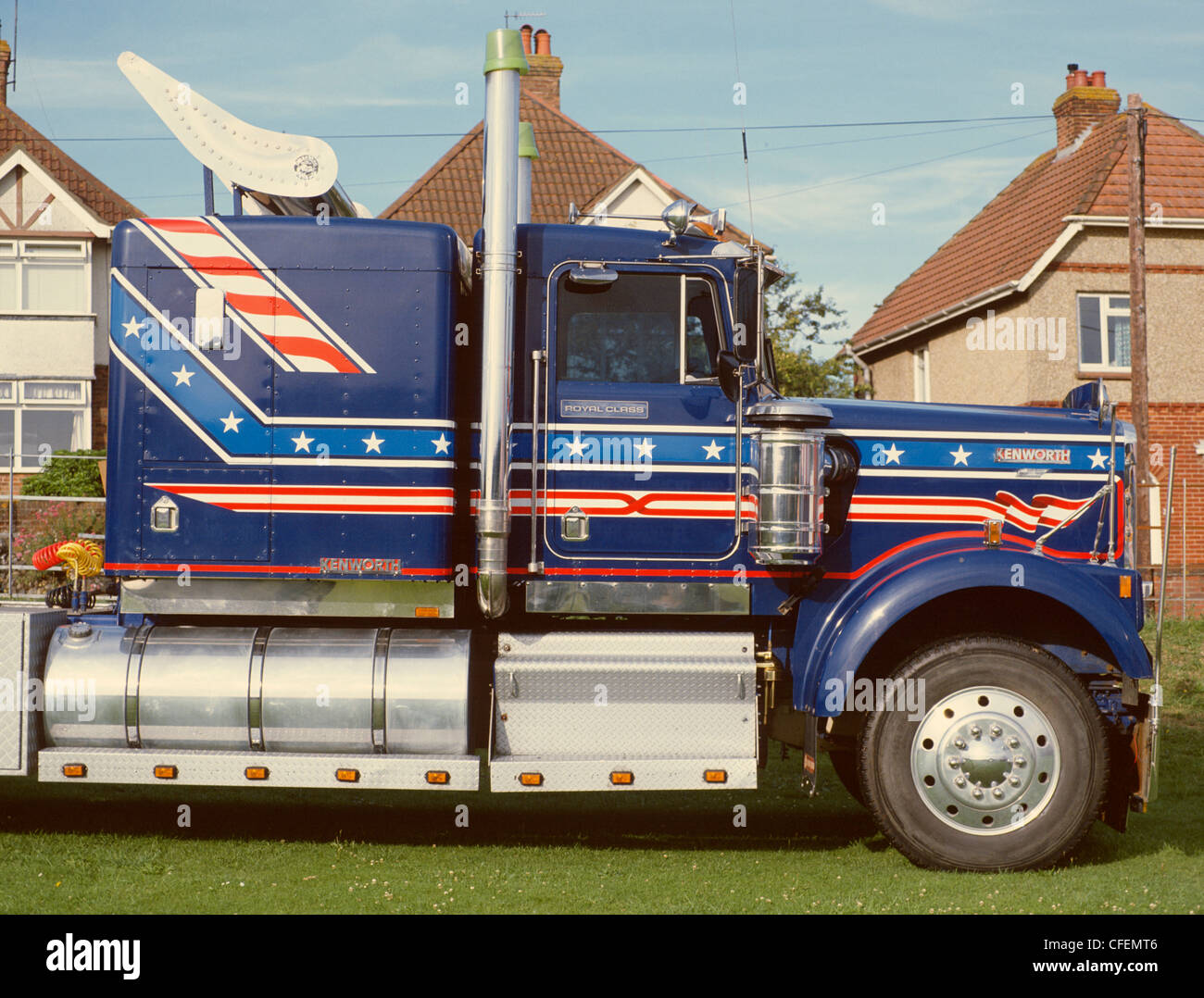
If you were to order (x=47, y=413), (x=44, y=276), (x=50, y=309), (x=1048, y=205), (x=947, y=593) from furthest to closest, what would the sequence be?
(x=44, y=276), (x=50, y=309), (x=47, y=413), (x=1048, y=205), (x=947, y=593)

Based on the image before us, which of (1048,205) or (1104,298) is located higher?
(1048,205)

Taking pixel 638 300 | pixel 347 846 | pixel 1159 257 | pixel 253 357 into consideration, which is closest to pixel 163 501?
pixel 253 357

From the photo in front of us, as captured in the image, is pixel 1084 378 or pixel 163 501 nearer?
pixel 163 501

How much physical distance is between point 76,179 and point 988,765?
2833 centimetres

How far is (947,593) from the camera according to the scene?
6.12 meters

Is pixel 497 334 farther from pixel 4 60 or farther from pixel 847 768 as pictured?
pixel 4 60

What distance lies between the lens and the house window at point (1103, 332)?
893 inches

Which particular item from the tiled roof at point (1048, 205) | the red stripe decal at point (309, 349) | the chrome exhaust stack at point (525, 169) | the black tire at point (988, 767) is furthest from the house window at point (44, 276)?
the black tire at point (988, 767)

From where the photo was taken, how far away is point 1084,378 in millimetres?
22141

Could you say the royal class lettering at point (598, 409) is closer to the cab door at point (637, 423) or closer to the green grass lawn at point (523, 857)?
the cab door at point (637, 423)

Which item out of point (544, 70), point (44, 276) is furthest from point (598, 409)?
point (44, 276)

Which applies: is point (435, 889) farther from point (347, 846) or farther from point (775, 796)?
point (775, 796)

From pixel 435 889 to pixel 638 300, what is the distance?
3115mm

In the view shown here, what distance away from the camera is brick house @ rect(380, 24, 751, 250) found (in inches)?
1028
